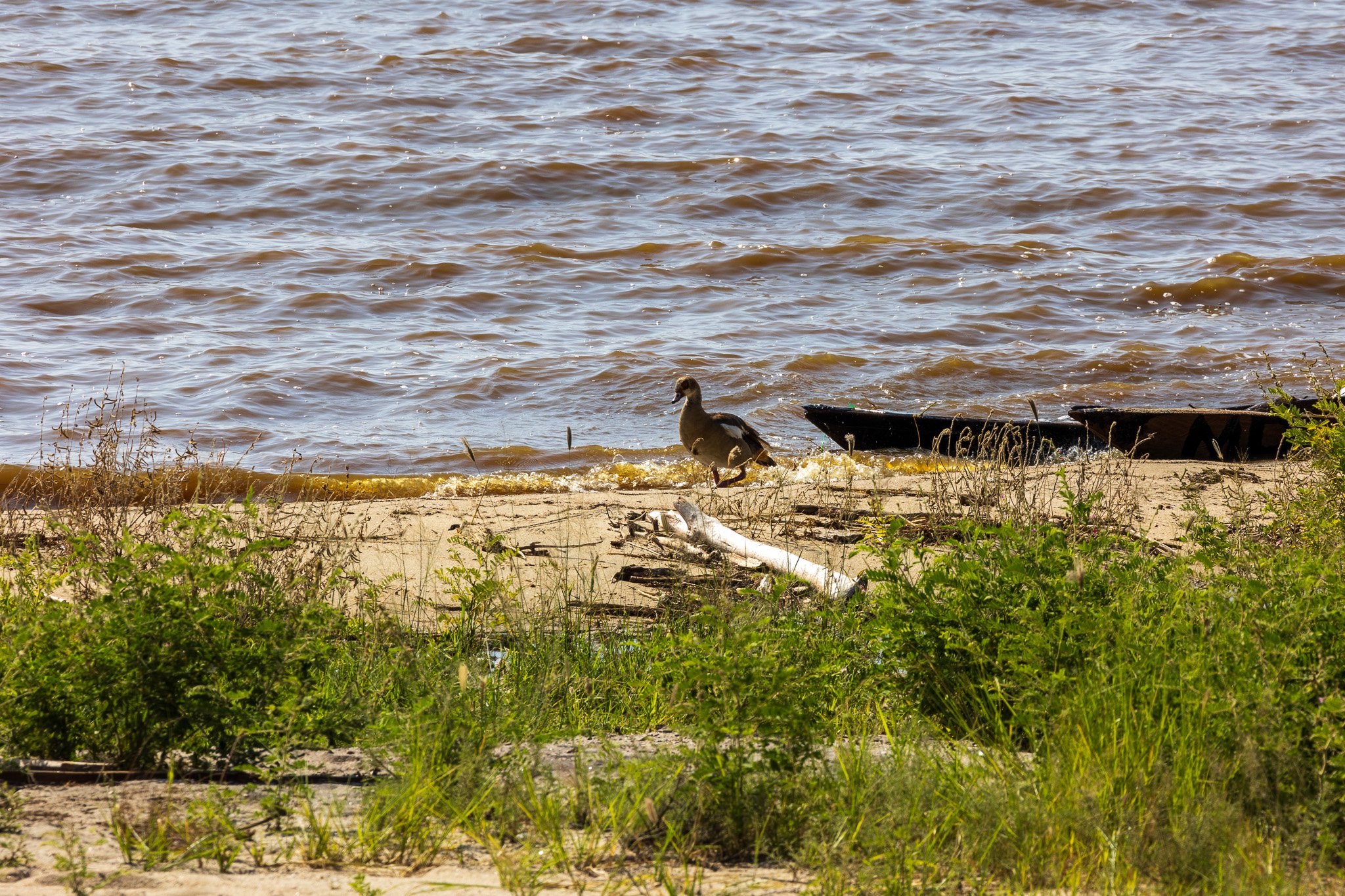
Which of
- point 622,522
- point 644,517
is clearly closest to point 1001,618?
point 644,517

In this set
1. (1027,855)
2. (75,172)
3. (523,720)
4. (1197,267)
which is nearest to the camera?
(1027,855)

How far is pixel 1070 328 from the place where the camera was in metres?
14.4

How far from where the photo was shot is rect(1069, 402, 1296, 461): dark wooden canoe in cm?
940

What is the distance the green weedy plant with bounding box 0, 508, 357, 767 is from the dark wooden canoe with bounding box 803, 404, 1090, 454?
6.64 m

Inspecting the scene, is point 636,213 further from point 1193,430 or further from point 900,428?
point 1193,430

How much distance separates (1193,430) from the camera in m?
9.52

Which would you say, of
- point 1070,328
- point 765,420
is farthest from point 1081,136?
point 765,420

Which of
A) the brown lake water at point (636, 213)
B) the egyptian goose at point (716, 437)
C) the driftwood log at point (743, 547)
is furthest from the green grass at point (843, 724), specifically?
the brown lake water at point (636, 213)

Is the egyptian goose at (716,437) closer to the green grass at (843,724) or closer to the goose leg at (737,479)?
the goose leg at (737,479)

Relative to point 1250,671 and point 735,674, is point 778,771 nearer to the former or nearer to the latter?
point 735,674

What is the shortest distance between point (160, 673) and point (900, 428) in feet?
23.8

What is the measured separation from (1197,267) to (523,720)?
1439cm

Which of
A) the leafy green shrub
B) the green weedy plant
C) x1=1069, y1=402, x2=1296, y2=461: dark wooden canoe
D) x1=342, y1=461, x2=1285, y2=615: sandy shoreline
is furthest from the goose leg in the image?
the green weedy plant

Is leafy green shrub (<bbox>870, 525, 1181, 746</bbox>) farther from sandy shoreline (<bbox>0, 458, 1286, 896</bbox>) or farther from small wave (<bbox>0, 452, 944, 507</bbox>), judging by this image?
small wave (<bbox>0, 452, 944, 507</bbox>)
